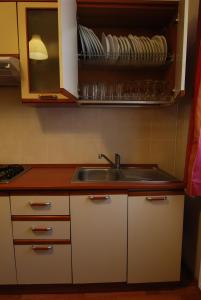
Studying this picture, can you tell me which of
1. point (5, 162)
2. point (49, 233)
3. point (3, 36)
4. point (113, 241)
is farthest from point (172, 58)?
point (5, 162)

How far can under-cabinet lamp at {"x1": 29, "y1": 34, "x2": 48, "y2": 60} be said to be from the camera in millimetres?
1441

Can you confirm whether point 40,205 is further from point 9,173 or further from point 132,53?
point 132,53

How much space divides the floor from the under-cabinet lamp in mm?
1721

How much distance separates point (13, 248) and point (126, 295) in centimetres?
87

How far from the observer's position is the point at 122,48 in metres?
1.47

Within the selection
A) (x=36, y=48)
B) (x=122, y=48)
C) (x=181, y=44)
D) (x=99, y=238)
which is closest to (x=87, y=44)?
(x=122, y=48)

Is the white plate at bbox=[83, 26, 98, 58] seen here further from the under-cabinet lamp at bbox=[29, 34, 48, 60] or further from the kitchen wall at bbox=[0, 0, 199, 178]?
the kitchen wall at bbox=[0, 0, 199, 178]

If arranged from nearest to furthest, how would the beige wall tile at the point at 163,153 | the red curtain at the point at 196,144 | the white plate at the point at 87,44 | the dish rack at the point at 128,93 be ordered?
the red curtain at the point at 196,144 → the white plate at the point at 87,44 → the dish rack at the point at 128,93 → the beige wall tile at the point at 163,153

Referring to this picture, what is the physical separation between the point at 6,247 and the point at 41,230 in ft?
0.89

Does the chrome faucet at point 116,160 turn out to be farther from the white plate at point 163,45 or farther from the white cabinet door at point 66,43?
the white plate at point 163,45

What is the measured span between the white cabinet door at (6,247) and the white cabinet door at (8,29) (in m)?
1.05

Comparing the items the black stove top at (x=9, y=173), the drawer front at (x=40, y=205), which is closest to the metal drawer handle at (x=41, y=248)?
the drawer front at (x=40, y=205)

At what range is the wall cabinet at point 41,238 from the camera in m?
1.34

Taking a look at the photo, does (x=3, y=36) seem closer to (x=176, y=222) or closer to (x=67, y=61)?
(x=67, y=61)
